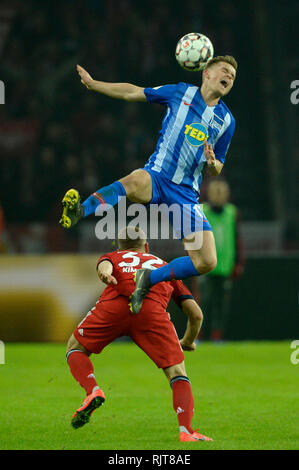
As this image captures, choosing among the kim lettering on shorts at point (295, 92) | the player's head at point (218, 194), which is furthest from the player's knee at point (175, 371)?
the kim lettering on shorts at point (295, 92)

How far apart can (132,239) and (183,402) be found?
1.14 m

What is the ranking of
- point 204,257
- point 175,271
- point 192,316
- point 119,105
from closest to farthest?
point 192,316, point 175,271, point 204,257, point 119,105

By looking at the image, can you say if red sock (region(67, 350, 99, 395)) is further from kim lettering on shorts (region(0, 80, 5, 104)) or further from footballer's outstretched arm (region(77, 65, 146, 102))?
kim lettering on shorts (region(0, 80, 5, 104))

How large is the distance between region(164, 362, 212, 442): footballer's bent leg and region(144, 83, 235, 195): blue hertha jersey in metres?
1.38

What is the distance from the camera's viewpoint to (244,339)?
→ 11.4 m

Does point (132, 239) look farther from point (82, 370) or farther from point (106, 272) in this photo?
point (82, 370)

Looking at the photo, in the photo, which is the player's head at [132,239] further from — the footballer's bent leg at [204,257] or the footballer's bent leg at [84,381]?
the footballer's bent leg at [84,381]

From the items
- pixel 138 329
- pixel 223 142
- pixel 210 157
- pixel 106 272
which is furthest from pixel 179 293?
pixel 223 142

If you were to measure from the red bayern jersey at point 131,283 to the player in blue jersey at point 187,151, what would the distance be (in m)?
0.15

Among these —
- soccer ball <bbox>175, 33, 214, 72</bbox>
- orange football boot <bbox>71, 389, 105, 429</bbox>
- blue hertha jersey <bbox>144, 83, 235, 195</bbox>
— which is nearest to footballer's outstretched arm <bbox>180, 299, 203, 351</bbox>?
orange football boot <bbox>71, 389, 105, 429</bbox>

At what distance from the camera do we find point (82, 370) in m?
5.32

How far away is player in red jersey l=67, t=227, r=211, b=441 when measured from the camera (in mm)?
5109

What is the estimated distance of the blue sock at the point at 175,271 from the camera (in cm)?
545
